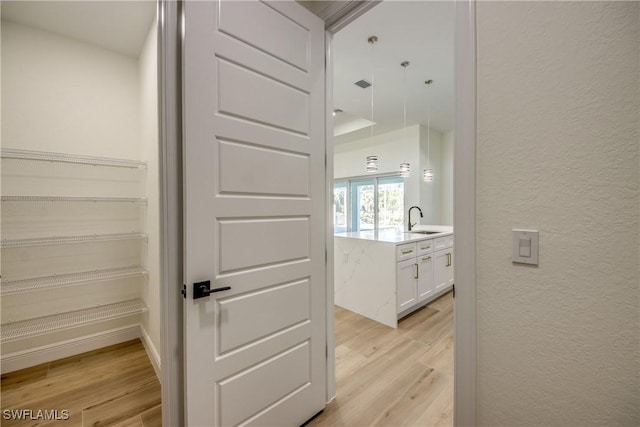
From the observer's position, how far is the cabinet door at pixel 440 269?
357 centimetres

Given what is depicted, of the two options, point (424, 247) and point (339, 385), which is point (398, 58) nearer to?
point (424, 247)

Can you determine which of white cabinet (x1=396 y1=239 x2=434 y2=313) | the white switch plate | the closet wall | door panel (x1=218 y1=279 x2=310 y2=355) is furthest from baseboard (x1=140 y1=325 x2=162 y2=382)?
the white switch plate

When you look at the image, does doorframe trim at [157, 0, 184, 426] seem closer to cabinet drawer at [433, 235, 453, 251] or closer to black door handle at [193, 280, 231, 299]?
black door handle at [193, 280, 231, 299]

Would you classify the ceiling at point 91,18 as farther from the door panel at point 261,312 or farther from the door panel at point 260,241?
the door panel at point 261,312

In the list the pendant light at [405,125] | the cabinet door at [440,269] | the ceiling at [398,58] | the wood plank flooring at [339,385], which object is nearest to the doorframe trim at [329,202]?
the wood plank flooring at [339,385]

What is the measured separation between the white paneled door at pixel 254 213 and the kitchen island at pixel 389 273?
140cm

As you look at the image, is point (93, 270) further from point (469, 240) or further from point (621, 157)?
point (621, 157)

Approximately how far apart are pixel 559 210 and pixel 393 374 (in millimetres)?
1813

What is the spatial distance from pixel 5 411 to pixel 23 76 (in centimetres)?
252

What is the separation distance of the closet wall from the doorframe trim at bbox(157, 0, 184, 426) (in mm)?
1016

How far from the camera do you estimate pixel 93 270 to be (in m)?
2.52

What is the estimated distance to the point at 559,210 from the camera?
84 cm

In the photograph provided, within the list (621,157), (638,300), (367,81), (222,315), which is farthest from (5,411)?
(367,81)

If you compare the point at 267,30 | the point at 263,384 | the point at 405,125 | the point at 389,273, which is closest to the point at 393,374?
the point at 389,273
